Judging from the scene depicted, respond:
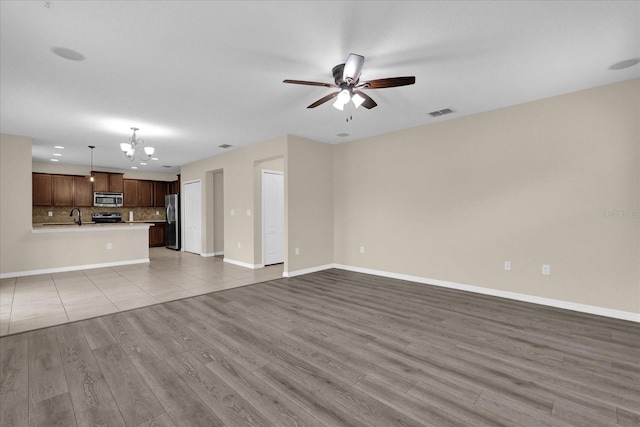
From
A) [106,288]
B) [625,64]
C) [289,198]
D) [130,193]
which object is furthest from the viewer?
[130,193]

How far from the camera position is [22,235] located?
5.51 metres

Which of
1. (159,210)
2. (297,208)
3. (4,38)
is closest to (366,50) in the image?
(4,38)

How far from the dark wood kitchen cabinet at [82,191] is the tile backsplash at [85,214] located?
0.41 metres

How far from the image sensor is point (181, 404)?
6.18 ft

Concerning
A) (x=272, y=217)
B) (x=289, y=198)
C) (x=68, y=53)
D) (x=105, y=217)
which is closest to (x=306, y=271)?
(x=289, y=198)

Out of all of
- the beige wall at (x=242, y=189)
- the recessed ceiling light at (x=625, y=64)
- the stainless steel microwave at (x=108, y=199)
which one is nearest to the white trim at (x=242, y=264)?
the beige wall at (x=242, y=189)

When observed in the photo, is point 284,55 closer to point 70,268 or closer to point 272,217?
point 272,217

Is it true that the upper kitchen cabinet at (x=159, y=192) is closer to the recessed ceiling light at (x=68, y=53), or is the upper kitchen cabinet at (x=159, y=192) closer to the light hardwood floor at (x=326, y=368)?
the light hardwood floor at (x=326, y=368)

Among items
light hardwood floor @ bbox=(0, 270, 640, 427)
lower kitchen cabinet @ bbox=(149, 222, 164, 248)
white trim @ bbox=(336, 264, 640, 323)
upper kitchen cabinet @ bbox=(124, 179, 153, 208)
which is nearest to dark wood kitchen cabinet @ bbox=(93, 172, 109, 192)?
upper kitchen cabinet @ bbox=(124, 179, 153, 208)

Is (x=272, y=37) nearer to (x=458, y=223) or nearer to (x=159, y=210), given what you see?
(x=458, y=223)

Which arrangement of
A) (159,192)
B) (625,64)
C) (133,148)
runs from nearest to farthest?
(625,64) → (133,148) → (159,192)

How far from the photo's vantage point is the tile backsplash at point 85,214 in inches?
324

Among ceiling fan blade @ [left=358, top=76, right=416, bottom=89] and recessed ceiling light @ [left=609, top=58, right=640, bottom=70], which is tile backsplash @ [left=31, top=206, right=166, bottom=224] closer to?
ceiling fan blade @ [left=358, top=76, right=416, bottom=89]

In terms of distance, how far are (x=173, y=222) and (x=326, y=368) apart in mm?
8370
